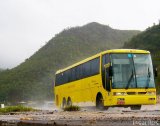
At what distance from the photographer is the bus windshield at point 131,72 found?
887 inches

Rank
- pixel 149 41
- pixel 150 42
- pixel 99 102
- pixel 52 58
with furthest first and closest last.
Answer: pixel 52 58, pixel 149 41, pixel 150 42, pixel 99 102

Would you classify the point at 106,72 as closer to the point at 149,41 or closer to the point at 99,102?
the point at 99,102

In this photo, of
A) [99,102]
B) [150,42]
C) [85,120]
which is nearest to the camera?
[85,120]

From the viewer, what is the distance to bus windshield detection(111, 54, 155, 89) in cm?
2253

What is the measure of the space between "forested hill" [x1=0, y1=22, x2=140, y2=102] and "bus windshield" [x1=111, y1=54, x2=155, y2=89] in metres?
67.7

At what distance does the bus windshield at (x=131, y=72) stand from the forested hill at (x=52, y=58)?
2665 inches

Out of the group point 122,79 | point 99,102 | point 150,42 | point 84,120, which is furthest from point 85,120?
point 150,42

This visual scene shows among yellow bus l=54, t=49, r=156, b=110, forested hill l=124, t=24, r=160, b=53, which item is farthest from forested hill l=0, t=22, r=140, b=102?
yellow bus l=54, t=49, r=156, b=110

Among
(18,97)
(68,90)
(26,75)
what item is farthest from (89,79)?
(26,75)

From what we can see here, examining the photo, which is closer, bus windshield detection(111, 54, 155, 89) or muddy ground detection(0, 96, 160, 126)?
muddy ground detection(0, 96, 160, 126)

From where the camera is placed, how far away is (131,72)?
22.8 meters

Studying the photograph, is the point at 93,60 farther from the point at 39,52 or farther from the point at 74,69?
the point at 39,52

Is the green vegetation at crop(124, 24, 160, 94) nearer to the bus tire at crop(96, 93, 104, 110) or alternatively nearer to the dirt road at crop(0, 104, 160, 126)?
the bus tire at crop(96, 93, 104, 110)

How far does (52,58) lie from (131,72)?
90.5m
